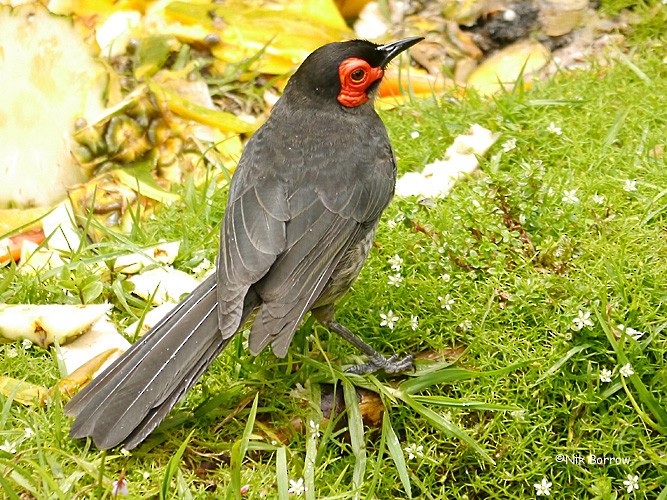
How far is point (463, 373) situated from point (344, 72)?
1492 mm

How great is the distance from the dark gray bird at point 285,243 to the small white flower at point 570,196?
0.91m

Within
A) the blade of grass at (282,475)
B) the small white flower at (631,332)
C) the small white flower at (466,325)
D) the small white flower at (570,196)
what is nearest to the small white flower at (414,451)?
the blade of grass at (282,475)

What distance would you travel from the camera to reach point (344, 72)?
4.01m

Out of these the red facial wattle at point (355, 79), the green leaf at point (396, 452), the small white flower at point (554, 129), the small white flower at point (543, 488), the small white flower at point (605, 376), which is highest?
the red facial wattle at point (355, 79)

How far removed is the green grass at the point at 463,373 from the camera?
3.44 m

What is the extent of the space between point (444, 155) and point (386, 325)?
4.95 ft

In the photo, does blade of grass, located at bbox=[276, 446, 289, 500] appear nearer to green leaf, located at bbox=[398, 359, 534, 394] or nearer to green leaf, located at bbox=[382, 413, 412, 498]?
green leaf, located at bbox=[382, 413, 412, 498]

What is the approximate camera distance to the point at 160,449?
3.52m

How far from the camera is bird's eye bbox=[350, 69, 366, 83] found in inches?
158

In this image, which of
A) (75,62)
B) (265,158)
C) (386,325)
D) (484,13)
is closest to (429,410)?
(386,325)

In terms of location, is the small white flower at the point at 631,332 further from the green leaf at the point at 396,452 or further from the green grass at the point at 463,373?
the green leaf at the point at 396,452

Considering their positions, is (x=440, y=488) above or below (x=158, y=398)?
below

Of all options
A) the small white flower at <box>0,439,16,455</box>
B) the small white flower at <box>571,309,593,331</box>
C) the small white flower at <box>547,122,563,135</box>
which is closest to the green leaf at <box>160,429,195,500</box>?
the small white flower at <box>0,439,16,455</box>

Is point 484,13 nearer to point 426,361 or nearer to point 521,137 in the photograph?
point 521,137
